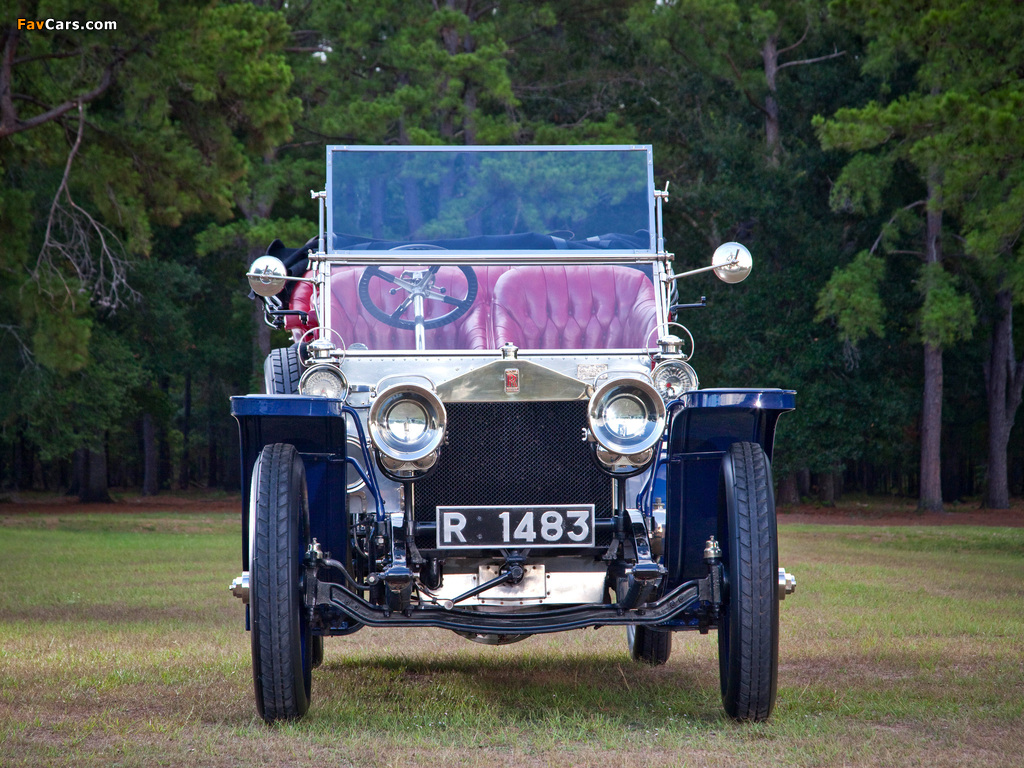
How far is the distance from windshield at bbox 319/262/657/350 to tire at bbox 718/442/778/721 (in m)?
1.62

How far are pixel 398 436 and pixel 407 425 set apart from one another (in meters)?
0.06

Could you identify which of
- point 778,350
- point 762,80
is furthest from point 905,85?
point 778,350

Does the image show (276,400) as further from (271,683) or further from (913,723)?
(913,723)

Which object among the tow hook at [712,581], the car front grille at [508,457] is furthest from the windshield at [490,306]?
the tow hook at [712,581]

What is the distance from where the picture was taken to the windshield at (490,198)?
6621mm

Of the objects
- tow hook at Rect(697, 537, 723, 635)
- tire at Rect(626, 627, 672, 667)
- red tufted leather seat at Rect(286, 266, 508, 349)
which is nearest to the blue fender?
tow hook at Rect(697, 537, 723, 635)

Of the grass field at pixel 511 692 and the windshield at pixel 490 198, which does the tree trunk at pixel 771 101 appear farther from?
the windshield at pixel 490 198

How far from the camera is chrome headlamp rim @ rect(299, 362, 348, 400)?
5527 mm

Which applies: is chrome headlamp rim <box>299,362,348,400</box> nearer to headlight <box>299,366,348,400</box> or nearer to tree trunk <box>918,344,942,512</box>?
headlight <box>299,366,348,400</box>

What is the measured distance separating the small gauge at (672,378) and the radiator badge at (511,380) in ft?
2.62

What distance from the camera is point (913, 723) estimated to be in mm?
5012

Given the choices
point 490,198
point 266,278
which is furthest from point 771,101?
point 266,278

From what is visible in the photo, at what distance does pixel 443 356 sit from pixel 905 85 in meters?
24.2
